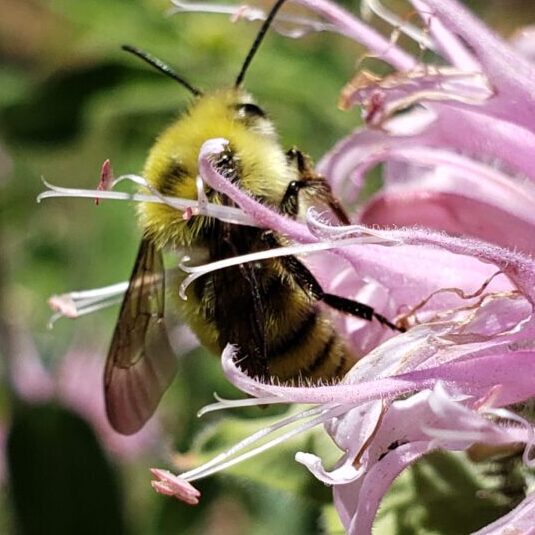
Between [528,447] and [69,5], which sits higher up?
[528,447]

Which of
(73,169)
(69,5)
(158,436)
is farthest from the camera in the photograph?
(73,169)

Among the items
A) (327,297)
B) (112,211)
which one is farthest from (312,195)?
(112,211)

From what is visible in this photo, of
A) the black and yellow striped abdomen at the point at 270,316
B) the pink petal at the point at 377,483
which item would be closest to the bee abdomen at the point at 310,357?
the black and yellow striped abdomen at the point at 270,316

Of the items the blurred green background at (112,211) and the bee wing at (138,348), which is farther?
the blurred green background at (112,211)

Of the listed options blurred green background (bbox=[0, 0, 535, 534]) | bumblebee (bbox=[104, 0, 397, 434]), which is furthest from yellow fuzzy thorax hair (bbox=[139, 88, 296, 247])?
blurred green background (bbox=[0, 0, 535, 534])

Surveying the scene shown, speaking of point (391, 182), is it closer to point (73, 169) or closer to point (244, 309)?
point (244, 309)

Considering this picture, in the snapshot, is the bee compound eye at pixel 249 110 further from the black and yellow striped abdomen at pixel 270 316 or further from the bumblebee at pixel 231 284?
the black and yellow striped abdomen at pixel 270 316

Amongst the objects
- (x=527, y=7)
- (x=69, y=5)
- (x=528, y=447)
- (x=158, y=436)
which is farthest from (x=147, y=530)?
(x=527, y=7)

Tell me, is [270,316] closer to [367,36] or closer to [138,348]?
[138,348]
